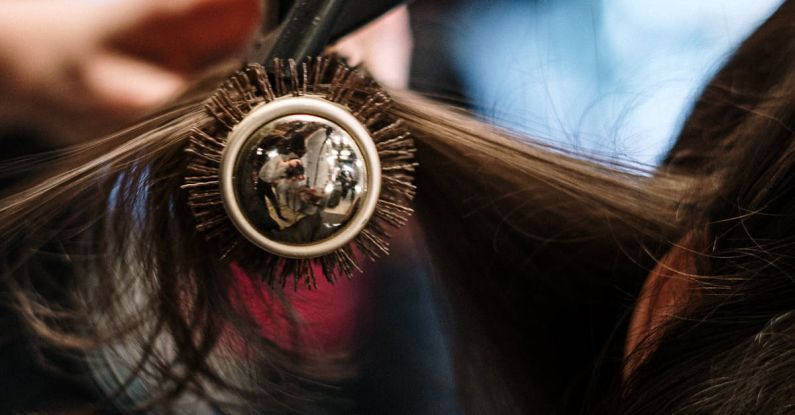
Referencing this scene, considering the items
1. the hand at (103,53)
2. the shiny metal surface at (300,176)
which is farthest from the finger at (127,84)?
the shiny metal surface at (300,176)

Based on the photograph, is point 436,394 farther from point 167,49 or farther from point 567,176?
point 167,49

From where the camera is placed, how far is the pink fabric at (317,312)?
1.87ft

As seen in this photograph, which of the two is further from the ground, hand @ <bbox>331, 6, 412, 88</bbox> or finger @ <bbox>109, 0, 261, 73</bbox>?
finger @ <bbox>109, 0, 261, 73</bbox>

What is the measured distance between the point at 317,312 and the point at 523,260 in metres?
0.16

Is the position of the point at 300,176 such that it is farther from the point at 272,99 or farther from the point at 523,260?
the point at 523,260

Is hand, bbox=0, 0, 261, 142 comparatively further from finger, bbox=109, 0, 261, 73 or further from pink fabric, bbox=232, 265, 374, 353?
pink fabric, bbox=232, 265, 374, 353

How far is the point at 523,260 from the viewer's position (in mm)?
593

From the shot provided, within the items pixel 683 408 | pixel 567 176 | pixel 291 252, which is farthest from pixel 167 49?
pixel 683 408

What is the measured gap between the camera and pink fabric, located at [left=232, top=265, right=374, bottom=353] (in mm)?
571

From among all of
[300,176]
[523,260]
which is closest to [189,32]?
[300,176]

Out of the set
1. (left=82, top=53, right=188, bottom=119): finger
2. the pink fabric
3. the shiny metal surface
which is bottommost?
the pink fabric

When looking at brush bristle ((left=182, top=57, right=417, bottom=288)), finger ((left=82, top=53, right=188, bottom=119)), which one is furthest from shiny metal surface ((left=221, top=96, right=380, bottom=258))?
finger ((left=82, top=53, right=188, bottom=119))

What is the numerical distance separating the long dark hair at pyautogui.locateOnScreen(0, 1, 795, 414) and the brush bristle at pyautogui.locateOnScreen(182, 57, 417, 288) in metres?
0.03

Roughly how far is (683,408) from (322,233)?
0.28m
